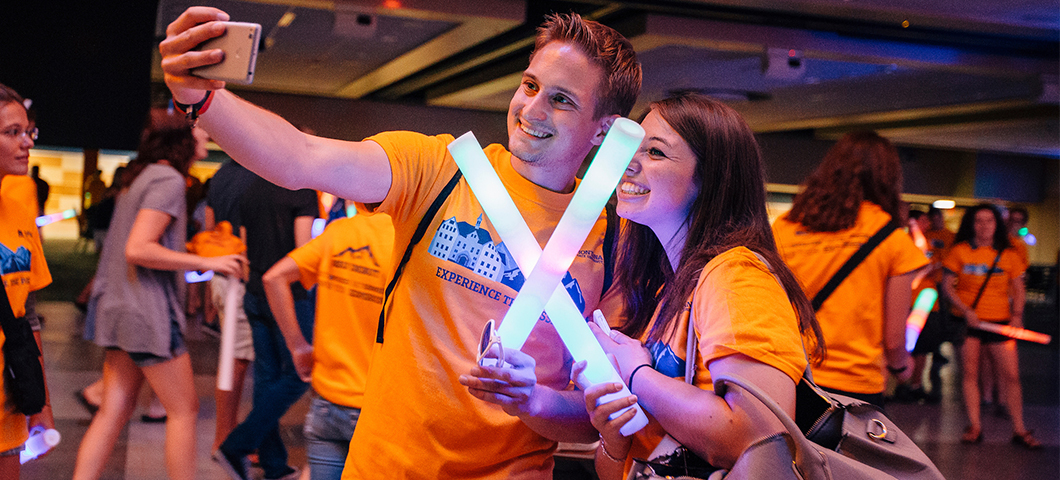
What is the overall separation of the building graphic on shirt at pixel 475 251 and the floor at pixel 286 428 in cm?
137

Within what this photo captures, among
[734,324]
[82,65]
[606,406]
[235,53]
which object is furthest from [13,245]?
[82,65]

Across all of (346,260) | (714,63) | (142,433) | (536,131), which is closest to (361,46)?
(714,63)

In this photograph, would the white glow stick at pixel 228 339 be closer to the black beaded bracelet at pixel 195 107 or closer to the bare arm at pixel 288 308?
the bare arm at pixel 288 308

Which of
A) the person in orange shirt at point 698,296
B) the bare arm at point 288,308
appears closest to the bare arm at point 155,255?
the bare arm at point 288,308

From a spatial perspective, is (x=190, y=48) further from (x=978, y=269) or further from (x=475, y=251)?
(x=978, y=269)

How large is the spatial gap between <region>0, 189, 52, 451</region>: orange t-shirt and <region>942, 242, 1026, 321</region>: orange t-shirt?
19.6 ft

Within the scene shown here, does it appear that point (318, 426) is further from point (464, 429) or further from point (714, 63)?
point (714, 63)

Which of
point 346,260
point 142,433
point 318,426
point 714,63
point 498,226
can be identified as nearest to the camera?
point 498,226

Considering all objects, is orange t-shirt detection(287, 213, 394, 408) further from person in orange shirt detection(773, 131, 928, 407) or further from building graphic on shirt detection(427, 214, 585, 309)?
person in orange shirt detection(773, 131, 928, 407)

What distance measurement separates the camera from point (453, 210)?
1460 mm

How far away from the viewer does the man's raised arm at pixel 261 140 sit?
97cm

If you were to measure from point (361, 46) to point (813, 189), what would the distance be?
7.04 metres

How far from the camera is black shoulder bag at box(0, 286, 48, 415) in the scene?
2135 millimetres

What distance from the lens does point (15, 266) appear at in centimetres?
222
